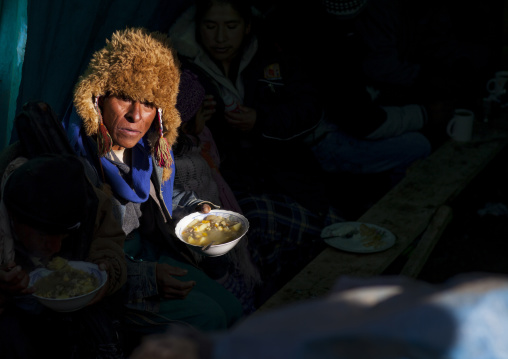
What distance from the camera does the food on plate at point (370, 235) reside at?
2.83 meters

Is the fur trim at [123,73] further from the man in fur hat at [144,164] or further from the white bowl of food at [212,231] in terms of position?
the white bowl of food at [212,231]

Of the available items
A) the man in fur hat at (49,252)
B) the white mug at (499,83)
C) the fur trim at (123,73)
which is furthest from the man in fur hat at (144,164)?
the white mug at (499,83)

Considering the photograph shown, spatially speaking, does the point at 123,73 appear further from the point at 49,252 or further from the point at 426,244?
the point at 426,244

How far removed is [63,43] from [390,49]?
8.78 ft

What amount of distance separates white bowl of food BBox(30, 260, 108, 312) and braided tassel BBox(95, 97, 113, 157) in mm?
536

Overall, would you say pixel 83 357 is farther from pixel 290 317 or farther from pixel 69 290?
pixel 290 317

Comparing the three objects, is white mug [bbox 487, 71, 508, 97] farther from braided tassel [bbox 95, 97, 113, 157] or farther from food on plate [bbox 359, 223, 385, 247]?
braided tassel [bbox 95, 97, 113, 157]

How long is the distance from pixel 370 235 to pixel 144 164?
4.14 ft

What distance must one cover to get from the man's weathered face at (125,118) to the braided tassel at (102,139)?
6cm

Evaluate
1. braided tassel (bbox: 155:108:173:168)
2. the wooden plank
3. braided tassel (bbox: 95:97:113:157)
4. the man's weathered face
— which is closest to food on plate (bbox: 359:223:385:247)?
the wooden plank

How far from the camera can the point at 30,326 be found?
196cm

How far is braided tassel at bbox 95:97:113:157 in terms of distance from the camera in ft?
7.75

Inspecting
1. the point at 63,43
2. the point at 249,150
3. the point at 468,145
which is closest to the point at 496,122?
the point at 468,145

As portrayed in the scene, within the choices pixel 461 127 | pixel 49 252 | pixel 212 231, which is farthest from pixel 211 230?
pixel 461 127
